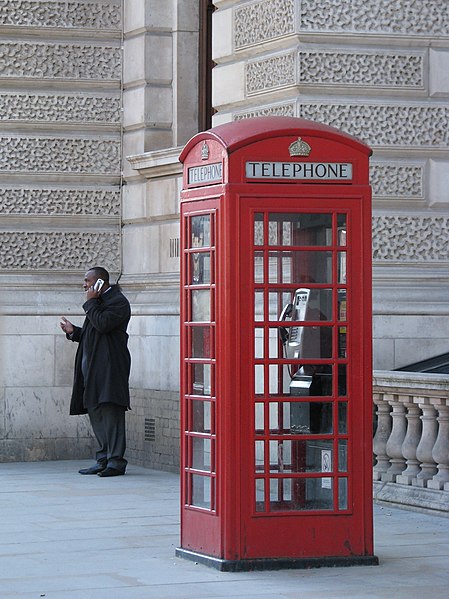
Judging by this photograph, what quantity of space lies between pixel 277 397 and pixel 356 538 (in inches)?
33.8

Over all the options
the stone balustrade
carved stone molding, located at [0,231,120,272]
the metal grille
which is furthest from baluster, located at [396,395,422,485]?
carved stone molding, located at [0,231,120,272]

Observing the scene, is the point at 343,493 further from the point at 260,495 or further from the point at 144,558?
the point at 144,558

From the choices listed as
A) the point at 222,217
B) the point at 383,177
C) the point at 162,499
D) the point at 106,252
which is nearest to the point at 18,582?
the point at 222,217

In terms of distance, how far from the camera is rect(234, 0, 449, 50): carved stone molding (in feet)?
37.9

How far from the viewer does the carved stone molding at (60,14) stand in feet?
46.6

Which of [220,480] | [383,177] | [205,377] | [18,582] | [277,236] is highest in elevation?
[383,177]

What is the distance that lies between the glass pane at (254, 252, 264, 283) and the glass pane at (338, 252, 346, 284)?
417 millimetres

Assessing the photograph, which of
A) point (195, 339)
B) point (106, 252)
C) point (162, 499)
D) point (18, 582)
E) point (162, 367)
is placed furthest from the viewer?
point (106, 252)

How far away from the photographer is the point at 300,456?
7820 millimetres

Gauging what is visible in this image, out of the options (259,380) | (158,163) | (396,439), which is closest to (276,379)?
(259,380)

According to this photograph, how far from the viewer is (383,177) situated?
11664 mm

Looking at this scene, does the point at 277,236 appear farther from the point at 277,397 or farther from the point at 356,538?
the point at 356,538

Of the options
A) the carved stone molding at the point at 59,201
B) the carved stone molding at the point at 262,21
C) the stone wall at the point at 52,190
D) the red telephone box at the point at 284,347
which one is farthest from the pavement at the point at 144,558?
the carved stone molding at the point at 262,21

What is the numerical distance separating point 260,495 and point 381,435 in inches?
123
